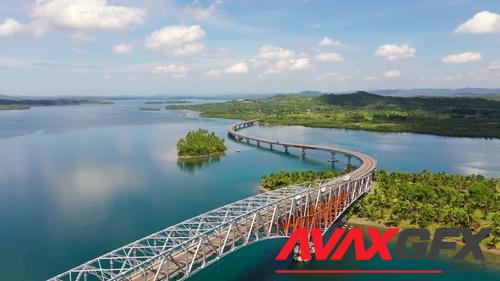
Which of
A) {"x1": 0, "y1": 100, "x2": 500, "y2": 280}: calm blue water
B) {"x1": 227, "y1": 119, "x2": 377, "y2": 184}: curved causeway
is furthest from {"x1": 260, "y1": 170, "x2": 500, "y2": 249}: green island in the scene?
{"x1": 0, "y1": 100, "x2": 500, "y2": 280}: calm blue water

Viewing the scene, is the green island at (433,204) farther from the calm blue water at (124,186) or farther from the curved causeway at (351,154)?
the calm blue water at (124,186)

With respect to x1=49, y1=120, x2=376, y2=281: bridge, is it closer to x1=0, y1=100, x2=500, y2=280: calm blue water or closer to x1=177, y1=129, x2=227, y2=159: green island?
x1=0, y1=100, x2=500, y2=280: calm blue water

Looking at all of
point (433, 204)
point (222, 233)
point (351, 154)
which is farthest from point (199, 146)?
point (222, 233)

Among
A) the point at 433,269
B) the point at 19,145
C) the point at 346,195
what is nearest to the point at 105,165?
the point at 19,145

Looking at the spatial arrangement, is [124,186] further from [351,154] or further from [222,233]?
[351,154]

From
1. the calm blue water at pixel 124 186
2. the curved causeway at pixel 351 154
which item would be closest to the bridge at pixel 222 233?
the calm blue water at pixel 124 186
